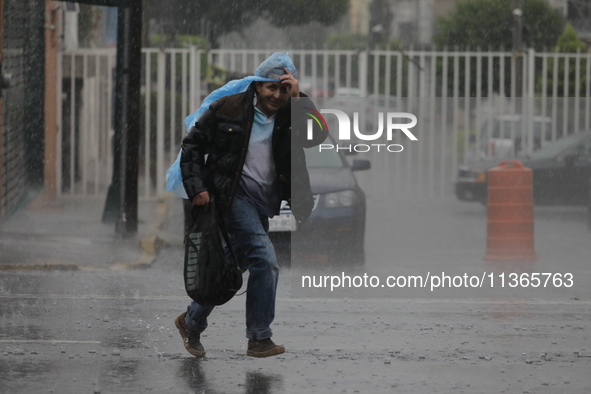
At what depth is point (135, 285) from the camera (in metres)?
10.1

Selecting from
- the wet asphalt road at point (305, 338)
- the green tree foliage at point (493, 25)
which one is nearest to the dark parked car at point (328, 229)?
the wet asphalt road at point (305, 338)

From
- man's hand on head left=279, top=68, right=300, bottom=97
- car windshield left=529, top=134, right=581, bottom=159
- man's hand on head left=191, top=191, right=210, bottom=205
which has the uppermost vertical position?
man's hand on head left=279, top=68, right=300, bottom=97

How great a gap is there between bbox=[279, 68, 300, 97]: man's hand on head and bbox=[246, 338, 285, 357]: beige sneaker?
4.52 feet

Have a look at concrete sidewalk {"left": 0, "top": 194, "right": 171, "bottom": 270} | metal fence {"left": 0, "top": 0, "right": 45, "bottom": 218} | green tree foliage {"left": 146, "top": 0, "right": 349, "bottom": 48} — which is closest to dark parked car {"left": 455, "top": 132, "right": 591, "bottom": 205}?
concrete sidewalk {"left": 0, "top": 194, "right": 171, "bottom": 270}

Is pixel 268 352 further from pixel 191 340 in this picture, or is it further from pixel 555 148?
pixel 555 148

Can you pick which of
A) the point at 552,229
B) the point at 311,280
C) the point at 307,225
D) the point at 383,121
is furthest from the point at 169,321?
the point at 383,121

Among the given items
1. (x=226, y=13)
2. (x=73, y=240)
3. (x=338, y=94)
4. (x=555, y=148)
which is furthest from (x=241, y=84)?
(x=226, y=13)

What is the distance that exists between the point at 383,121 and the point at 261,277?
11962 millimetres

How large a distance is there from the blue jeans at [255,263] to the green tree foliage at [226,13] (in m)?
19.8

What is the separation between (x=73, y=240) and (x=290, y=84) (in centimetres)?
690

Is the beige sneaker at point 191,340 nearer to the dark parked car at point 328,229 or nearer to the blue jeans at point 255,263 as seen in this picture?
the blue jeans at point 255,263

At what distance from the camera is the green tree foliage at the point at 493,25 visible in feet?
106

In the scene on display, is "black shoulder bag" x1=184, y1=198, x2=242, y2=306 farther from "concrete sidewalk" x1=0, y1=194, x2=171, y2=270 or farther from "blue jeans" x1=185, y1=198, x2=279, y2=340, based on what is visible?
"concrete sidewalk" x1=0, y1=194, x2=171, y2=270

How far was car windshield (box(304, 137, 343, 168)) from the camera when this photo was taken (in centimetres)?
1262
